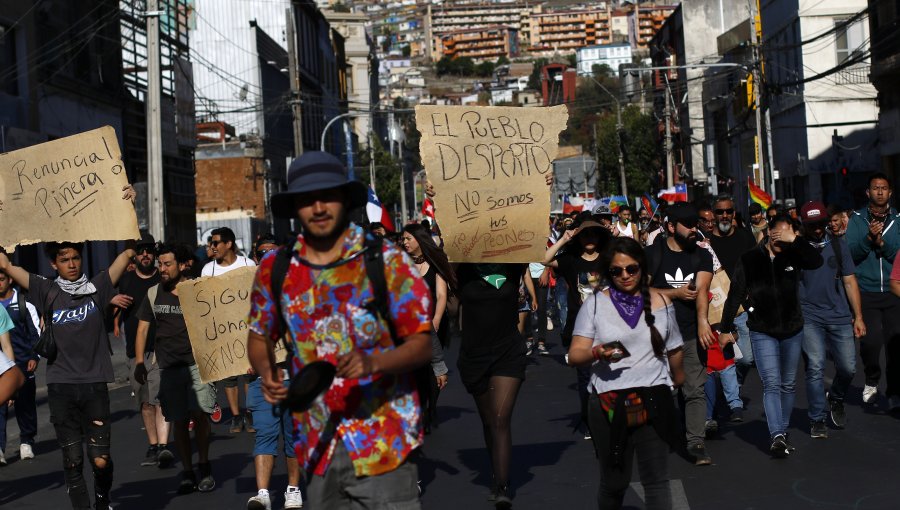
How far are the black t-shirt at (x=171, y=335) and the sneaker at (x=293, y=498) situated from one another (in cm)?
166

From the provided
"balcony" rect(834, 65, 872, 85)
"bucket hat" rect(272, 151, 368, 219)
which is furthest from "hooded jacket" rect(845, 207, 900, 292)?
"balcony" rect(834, 65, 872, 85)

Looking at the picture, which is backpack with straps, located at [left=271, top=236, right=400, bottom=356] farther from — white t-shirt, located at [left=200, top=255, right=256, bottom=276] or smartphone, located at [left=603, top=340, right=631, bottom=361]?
white t-shirt, located at [left=200, top=255, right=256, bottom=276]

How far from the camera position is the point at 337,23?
10250cm

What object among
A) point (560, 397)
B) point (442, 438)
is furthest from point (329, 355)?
point (560, 397)

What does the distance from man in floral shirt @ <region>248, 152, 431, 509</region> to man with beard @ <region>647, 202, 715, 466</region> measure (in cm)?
461

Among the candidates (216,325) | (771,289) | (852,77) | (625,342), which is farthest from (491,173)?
(852,77)

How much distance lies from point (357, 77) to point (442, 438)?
94.4 metres

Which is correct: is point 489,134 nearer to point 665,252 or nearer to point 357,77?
point 665,252

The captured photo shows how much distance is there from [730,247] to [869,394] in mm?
1764

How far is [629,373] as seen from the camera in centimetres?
614

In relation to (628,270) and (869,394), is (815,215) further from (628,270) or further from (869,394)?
(628,270)

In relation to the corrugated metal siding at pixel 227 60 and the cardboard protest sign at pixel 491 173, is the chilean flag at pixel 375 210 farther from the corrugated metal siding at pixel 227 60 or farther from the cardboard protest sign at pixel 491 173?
the corrugated metal siding at pixel 227 60

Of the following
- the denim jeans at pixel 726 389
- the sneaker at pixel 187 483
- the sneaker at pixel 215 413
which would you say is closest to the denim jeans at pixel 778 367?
the denim jeans at pixel 726 389

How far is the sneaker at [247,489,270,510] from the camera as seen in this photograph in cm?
793
